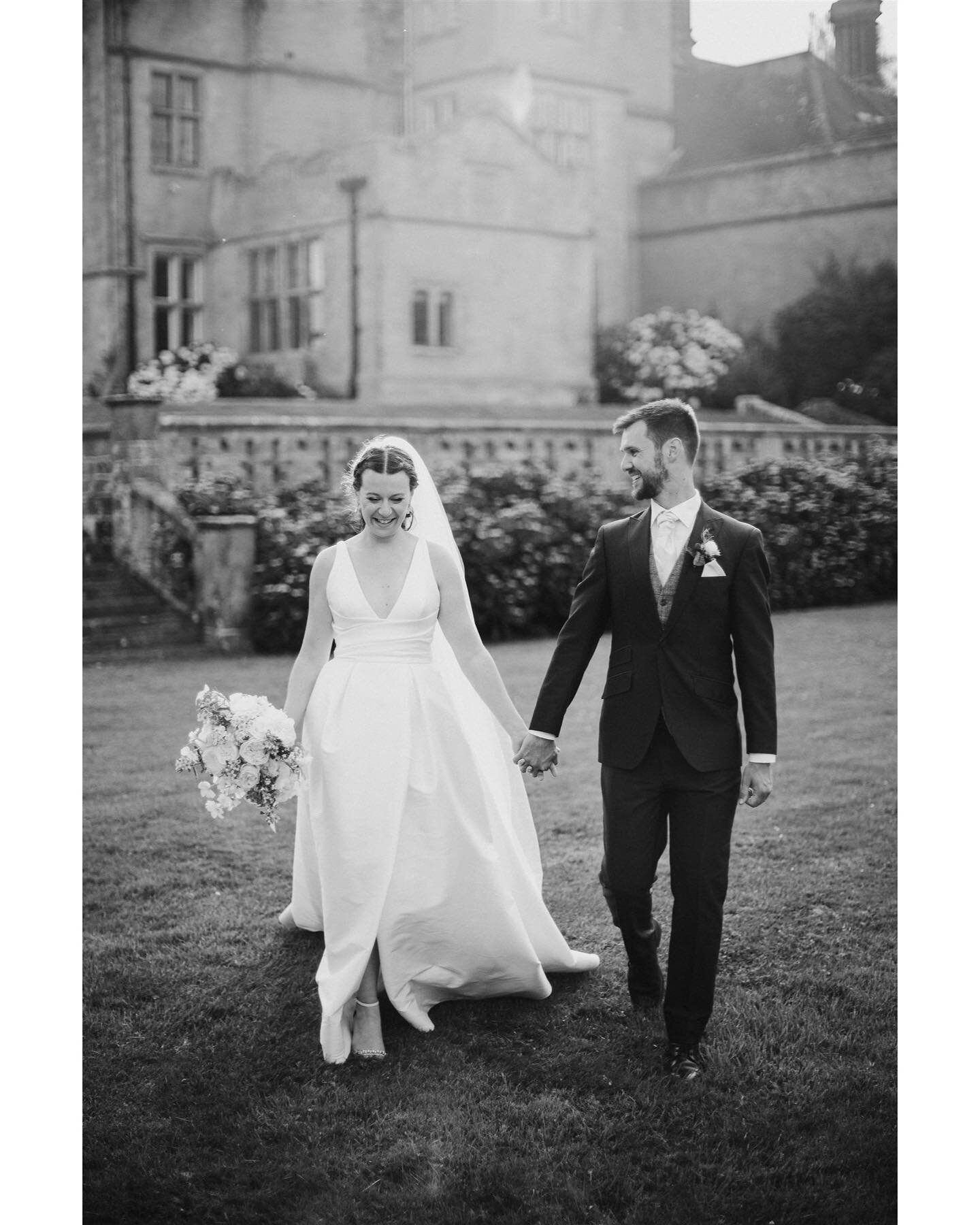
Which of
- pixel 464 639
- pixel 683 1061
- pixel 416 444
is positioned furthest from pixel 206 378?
pixel 683 1061

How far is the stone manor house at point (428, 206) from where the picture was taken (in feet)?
31.5

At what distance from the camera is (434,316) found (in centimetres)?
1666

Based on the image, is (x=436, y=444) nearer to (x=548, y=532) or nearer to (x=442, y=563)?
(x=548, y=532)

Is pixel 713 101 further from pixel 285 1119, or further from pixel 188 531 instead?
pixel 285 1119

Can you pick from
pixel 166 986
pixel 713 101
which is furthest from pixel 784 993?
pixel 713 101

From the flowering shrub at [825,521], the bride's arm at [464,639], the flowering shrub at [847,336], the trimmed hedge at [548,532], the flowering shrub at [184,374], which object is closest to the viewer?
the bride's arm at [464,639]

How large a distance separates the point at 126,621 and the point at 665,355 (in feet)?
27.8

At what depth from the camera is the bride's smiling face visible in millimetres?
3779

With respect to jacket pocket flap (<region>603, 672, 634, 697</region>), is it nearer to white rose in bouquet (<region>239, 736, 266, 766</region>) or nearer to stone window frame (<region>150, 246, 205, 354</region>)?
white rose in bouquet (<region>239, 736, 266, 766</region>)

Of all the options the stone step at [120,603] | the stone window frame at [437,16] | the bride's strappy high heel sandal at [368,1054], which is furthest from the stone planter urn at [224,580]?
the bride's strappy high heel sandal at [368,1054]

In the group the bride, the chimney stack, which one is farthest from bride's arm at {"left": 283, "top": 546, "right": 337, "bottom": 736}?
the chimney stack

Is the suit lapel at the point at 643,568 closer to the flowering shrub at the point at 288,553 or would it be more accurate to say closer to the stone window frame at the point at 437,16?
the stone window frame at the point at 437,16

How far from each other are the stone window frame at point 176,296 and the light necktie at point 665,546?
13438 mm
